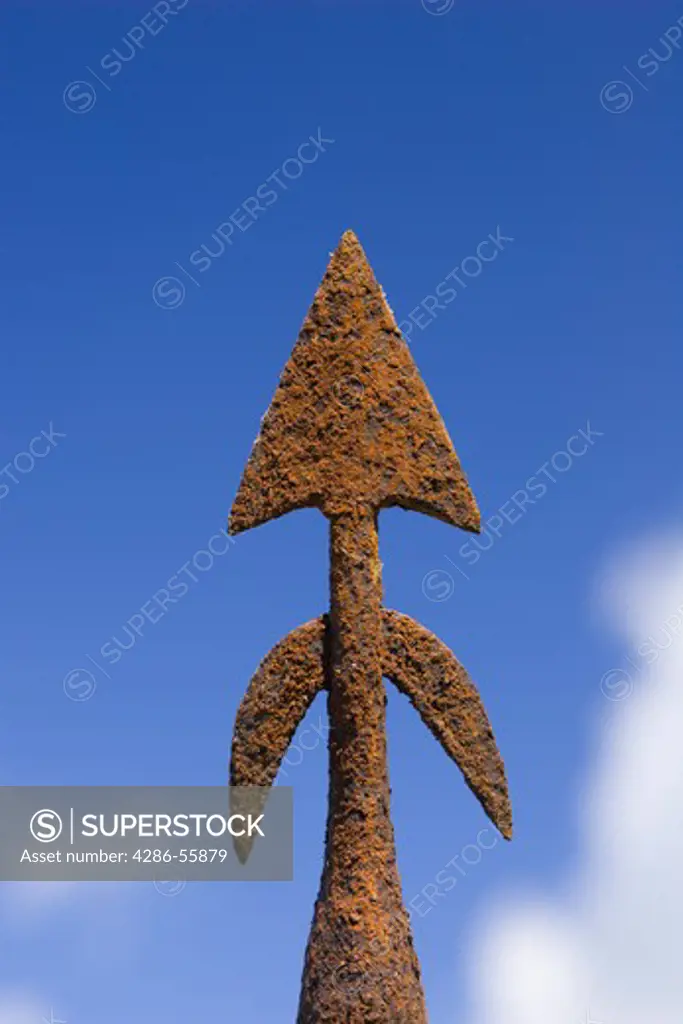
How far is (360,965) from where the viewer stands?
5918mm

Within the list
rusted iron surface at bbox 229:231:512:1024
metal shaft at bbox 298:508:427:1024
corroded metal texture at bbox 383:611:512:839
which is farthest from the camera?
corroded metal texture at bbox 383:611:512:839

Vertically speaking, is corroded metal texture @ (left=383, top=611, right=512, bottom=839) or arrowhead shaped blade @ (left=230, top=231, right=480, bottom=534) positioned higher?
arrowhead shaped blade @ (left=230, top=231, right=480, bottom=534)

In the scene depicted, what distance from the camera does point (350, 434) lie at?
6516mm

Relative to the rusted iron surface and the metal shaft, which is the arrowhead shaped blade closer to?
the rusted iron surface

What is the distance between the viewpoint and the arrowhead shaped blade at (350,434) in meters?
6.48

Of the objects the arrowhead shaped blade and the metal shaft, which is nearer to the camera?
the metal shaft

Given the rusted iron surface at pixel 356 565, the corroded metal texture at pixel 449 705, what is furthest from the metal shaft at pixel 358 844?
the corroded metal texture at pixel 449 705

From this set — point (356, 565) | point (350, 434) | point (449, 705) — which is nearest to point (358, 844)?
point (449, 705)

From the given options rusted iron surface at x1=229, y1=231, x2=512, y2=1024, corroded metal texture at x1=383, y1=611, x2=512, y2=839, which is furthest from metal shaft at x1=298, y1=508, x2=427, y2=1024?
corroded metal texture at x1=383, y1=611, x2=512, y2=839

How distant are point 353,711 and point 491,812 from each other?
921 mm

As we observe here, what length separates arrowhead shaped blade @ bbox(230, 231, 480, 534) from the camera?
6484 millimetres

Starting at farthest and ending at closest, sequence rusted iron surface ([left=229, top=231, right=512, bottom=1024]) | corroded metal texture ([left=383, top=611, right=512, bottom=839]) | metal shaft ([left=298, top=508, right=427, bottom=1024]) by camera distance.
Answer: corroded metal texture ([left=383, top=611, right=512, bottom=839])
rusted iron surface ([left=229, top=231, right=512, bottom=1024])
metal shaft ([left=298, top=508, right=427, bottom=1024])

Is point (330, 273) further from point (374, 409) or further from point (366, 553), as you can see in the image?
point (366, 553)

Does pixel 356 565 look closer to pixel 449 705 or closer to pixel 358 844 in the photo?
pixel 449 705
